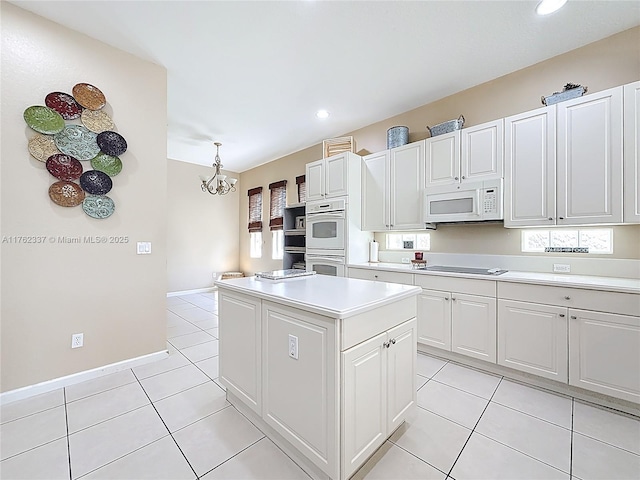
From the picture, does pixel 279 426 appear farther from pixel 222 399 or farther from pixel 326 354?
pixel 222 399

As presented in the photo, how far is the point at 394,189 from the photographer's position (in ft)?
11.1

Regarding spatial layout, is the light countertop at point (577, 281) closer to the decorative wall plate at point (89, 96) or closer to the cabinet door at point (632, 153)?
the cabinet door at point (632, 153)

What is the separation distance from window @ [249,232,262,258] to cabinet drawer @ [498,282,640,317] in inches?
195

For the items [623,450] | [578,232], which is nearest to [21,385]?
[623,450]

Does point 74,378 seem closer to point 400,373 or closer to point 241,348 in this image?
point 241,348

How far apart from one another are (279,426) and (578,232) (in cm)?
297

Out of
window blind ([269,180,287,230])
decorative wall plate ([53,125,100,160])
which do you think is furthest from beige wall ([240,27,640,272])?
decorative wall plate ([53,125,100,160])

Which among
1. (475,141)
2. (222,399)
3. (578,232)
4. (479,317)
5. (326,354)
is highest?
(475,141)

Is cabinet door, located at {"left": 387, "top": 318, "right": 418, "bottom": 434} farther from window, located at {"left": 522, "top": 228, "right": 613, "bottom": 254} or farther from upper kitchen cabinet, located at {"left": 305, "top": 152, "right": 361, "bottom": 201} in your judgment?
upper kitchen cabinet, located at {"left": 305, "top": 152, "right": 361, "bottom": 201}

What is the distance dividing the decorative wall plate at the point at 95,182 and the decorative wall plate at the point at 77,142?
0.14m

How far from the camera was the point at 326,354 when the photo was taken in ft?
4.14

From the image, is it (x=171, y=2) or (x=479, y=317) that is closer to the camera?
(x=171, y=2)

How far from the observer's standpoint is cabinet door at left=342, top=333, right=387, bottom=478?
1.25 meters

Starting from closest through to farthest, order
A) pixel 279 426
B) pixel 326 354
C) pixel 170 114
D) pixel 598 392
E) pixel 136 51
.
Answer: pixel 326 354 → pixel 279 426 → pixel 598 392 → pixel 136 51 → pixel 170 114
